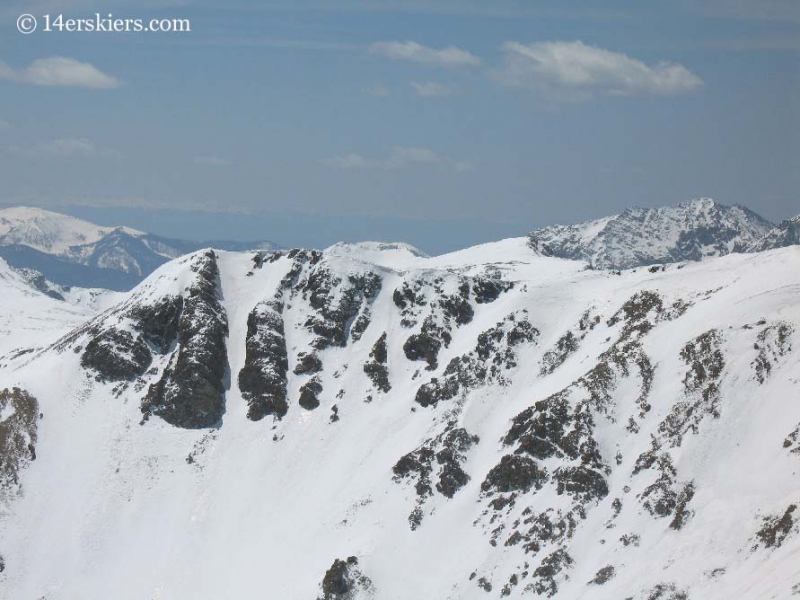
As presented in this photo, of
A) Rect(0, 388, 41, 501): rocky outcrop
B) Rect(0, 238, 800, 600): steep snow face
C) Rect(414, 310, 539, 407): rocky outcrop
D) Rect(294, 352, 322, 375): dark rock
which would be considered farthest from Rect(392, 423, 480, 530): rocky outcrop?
Rect(0, 388, 41, 501): rocky outcrop

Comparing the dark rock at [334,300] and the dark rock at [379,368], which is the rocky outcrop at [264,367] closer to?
the dark rock at [334,300]

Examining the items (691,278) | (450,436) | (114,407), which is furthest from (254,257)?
(691,278)

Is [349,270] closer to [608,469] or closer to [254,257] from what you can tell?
[254,257]

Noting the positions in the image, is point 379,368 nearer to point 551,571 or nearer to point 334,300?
point 334,300

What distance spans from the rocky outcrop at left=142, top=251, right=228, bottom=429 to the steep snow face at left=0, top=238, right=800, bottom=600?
352 mm

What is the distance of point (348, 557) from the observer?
95812 millimetres

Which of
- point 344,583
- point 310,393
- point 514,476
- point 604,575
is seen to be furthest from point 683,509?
point 310,393

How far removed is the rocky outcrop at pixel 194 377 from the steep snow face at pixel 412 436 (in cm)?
35

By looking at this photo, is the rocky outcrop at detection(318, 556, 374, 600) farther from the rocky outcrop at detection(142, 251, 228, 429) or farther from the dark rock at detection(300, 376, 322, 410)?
the rocky outcrop at detection(142, 251, 228, 429)

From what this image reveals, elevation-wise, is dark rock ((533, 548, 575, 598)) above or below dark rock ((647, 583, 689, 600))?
below

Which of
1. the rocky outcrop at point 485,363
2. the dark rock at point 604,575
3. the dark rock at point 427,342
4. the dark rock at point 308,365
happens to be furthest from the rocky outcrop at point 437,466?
the dark rock at point 308,365

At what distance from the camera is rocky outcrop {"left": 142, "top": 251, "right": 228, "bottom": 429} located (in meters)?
125

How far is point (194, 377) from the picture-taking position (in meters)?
126

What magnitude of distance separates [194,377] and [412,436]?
1485 inches
